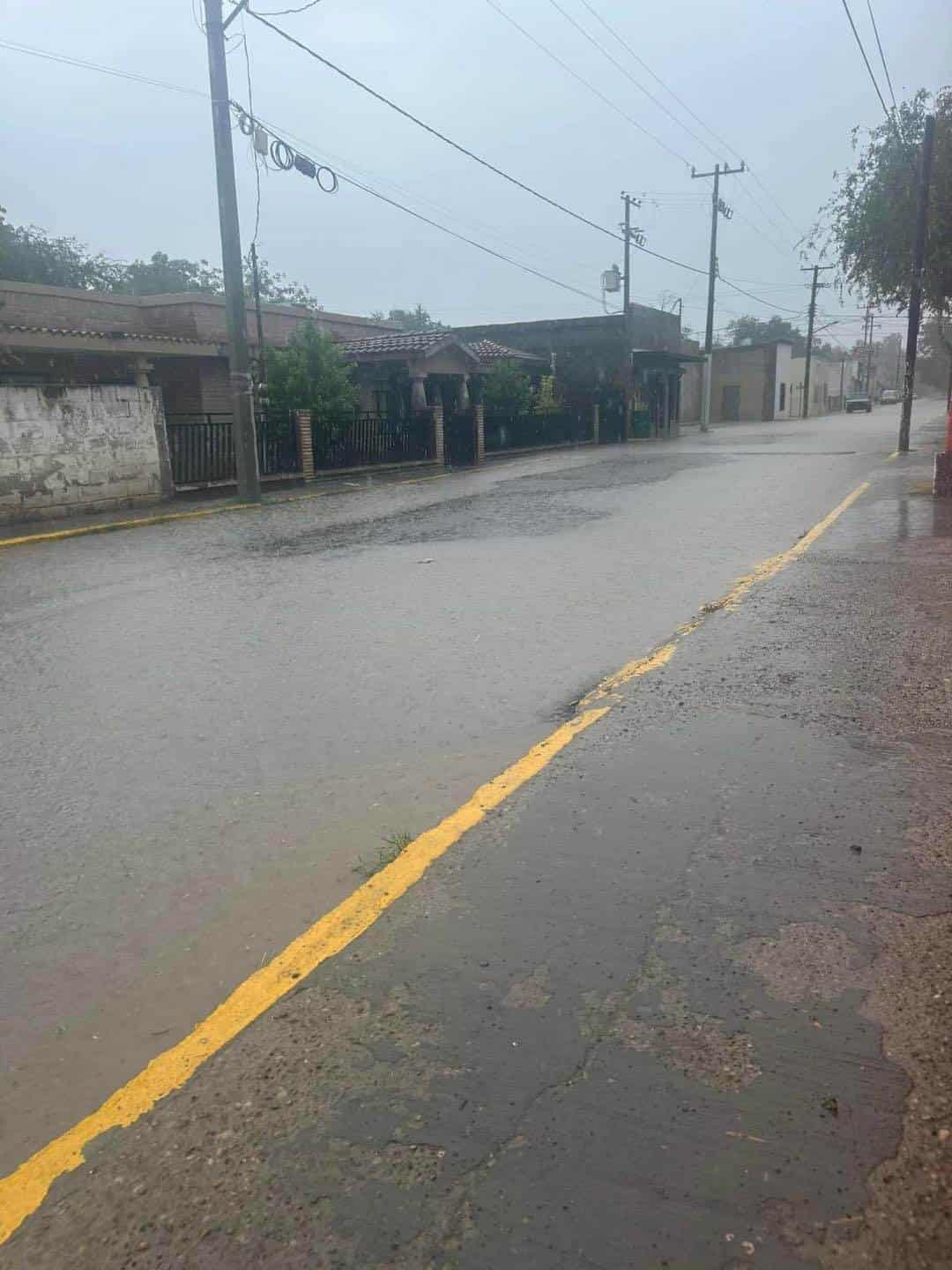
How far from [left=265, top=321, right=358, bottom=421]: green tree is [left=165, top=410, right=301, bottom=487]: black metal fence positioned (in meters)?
1.07

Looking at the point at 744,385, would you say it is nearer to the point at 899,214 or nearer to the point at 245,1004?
the point at 899,214

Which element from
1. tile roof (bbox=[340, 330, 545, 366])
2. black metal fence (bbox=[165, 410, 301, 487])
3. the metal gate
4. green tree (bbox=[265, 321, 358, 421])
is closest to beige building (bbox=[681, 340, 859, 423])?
the metal gate

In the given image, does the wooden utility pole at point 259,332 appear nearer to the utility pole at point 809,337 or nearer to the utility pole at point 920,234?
the utility pole at point 920,234

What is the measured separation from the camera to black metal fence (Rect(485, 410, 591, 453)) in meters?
31.9

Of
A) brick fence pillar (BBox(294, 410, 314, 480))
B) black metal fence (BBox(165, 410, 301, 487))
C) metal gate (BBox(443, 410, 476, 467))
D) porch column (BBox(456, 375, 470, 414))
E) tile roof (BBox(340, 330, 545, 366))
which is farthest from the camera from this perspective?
porch column (BBox(456, 375, 470, 414))

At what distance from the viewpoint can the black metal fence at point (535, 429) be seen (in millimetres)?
31875

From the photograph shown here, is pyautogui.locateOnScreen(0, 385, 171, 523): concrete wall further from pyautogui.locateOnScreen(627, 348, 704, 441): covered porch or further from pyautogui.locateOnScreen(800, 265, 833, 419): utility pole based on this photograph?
pyautogui.locateOnScreen(800, 265, 833, 419): utility pole

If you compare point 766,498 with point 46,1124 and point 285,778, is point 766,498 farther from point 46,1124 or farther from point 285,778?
point 46,1124

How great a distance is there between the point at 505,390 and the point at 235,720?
2968 cm

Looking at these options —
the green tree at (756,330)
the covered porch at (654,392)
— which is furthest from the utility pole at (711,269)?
the green tree at (756,330)

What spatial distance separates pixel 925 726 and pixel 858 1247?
334 cm

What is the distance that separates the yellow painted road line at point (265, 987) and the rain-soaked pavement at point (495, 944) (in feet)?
0.20

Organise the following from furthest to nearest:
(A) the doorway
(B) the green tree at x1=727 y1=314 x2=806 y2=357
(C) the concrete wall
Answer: (B) the green tree at x1=727 y1=314 x2=806 y2=357
(A) the doorway
(C) the concrete wall

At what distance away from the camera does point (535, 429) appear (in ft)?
113
